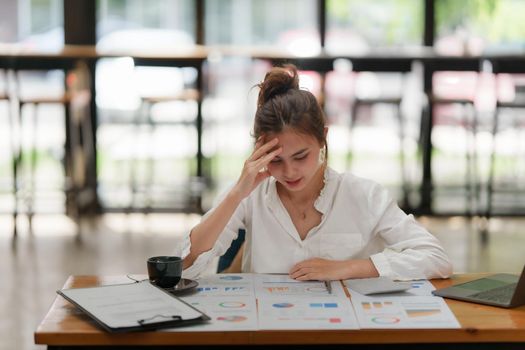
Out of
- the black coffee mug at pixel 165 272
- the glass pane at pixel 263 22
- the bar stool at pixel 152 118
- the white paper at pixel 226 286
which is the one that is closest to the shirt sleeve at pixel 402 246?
the white paper at pixel 226 286

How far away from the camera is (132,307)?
6.13ft

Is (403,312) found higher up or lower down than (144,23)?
lower down

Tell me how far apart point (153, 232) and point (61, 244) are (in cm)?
68

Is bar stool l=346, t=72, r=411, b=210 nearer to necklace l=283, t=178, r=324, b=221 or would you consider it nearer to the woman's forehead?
necklace l=283, t=178, r=324, b=221

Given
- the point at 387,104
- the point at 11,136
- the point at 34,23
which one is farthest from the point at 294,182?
the point at 34,23

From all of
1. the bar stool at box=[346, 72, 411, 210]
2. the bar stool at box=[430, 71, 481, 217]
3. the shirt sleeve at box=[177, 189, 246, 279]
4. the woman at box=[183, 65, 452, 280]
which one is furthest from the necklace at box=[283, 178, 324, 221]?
the bar stool at box=[430, 71, 481, 217]

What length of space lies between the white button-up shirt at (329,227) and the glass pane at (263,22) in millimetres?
4515

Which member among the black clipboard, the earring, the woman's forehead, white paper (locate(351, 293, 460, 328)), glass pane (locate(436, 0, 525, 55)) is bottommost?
white paper (locate(351, 293, 460, 328))

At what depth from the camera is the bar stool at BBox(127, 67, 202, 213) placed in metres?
6.24

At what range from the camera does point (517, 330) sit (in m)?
1.78

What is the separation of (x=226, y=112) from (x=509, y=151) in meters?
2.13

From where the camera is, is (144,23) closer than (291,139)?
No

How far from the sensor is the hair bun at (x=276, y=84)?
96.6 inches

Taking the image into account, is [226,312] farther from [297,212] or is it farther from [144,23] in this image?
[144,23]
